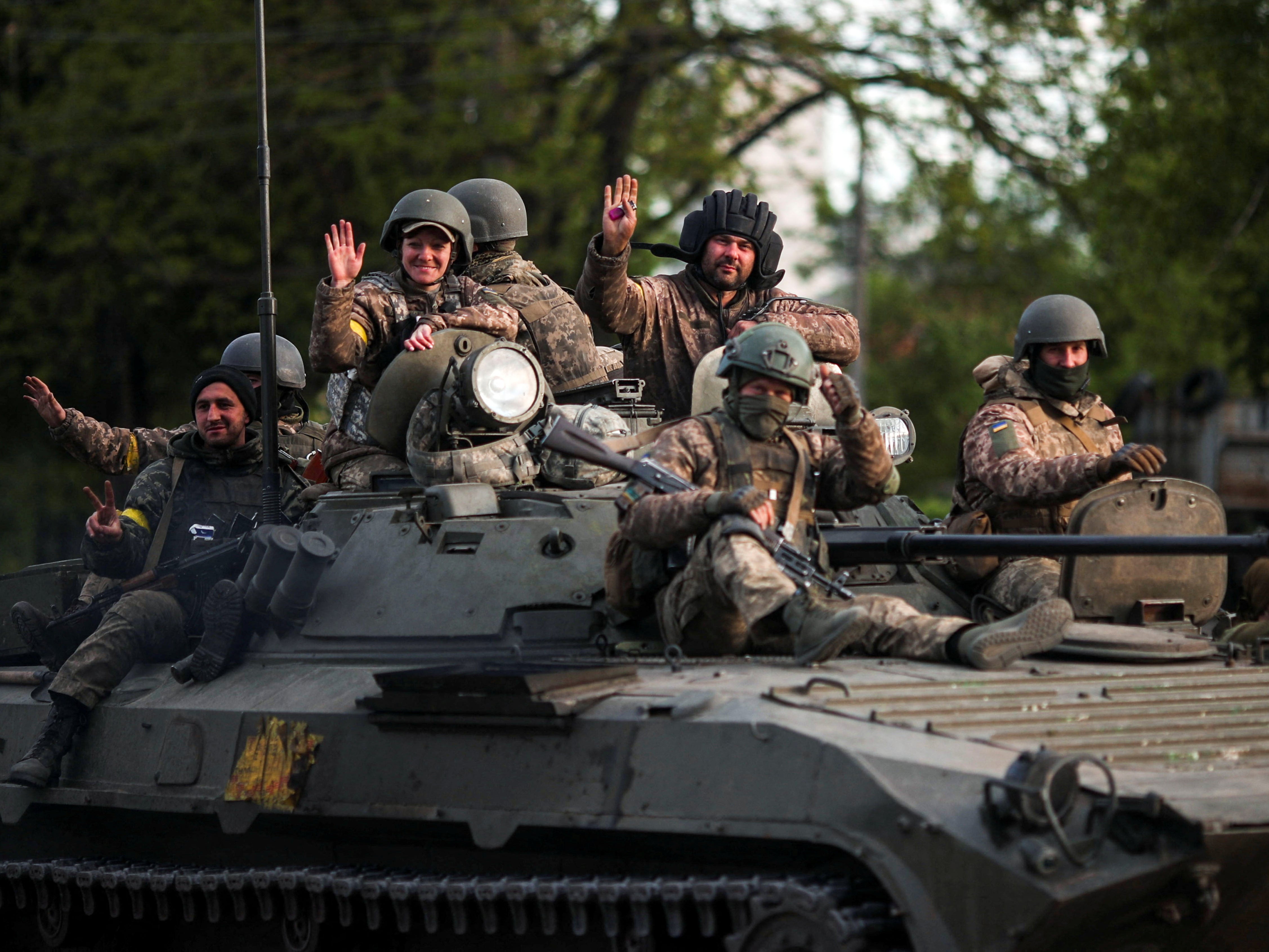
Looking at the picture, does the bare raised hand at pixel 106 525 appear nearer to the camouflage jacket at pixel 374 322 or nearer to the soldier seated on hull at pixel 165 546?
the soldier seated on hull at pixel 165 546

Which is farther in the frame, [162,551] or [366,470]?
[162,551]

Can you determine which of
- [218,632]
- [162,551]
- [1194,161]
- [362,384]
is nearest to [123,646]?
[218,632]

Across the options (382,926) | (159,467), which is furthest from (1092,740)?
(159,467)

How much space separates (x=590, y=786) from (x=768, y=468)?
1495mm

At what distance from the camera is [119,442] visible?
400 inches

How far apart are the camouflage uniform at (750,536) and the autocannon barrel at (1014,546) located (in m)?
0.16

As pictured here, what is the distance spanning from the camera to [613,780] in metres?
6.05

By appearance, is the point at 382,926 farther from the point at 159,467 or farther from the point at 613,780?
the point at 159,467

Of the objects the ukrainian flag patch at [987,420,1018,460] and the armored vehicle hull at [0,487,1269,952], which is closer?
the armored vehicle hull at [0,487,1269,952]

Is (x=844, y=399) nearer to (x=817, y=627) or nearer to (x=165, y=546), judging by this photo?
(x=817, y=627)

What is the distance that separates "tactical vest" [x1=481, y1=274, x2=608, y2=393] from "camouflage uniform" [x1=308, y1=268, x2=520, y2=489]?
0.40 feet

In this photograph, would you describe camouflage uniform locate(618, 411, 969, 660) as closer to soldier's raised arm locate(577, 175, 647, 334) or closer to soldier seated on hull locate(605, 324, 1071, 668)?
soldier seated on hull locate(605, 324, 1071, 668)

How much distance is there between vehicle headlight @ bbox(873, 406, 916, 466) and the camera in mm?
8141

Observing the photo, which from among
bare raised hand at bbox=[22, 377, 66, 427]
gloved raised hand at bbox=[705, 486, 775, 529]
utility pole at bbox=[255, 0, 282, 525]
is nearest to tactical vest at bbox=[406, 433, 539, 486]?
utility pole at bbox=[255, 0, 282, 525]
